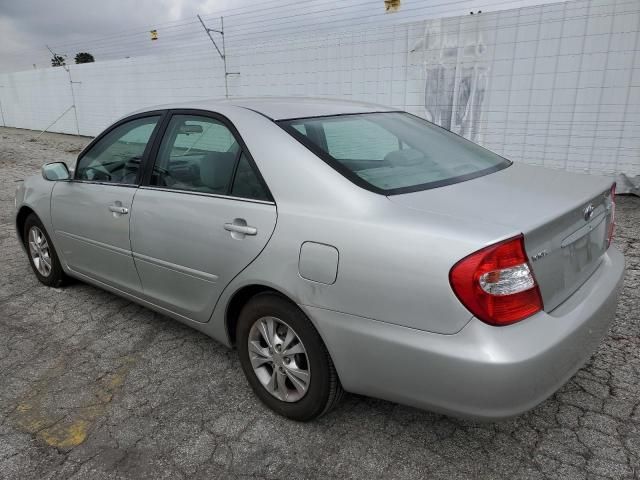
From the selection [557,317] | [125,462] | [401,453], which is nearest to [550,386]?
[557,317]

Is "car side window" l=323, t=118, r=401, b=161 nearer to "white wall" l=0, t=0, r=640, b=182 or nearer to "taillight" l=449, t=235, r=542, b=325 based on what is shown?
"taillight" l=449, t=235, r=542, b=325

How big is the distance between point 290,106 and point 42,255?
269 centimetres

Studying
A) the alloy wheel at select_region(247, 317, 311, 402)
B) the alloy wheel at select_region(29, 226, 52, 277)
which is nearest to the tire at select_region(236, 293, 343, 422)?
the alloy wheel at select_region(247, 317, 311, 402)

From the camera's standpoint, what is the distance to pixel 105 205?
3.29 m

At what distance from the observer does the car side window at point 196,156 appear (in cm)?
268

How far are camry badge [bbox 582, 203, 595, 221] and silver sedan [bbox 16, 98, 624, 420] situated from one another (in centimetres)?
1

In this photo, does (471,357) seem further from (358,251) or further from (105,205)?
(105,205)

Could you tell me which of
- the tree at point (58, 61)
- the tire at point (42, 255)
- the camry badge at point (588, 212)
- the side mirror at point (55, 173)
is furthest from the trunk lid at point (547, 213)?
the tree at point (58, 61)

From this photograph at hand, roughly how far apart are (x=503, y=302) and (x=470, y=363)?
25 cm

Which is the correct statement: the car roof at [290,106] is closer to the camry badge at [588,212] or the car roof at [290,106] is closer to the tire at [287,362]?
the tire at [287,362]

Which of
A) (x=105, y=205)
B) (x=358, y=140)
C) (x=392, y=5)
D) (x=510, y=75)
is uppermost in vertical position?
(x=392, y=5)

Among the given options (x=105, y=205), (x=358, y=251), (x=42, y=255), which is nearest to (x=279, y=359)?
(x=358, y=251)

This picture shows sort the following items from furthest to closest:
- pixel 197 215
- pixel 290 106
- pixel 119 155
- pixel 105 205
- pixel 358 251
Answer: pixel 119 155 < pixel 105 205 < pixel 290 106 < pixel 197 215 < pixel 358 251

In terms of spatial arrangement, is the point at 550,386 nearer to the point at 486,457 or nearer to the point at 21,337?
the point at 486,457
